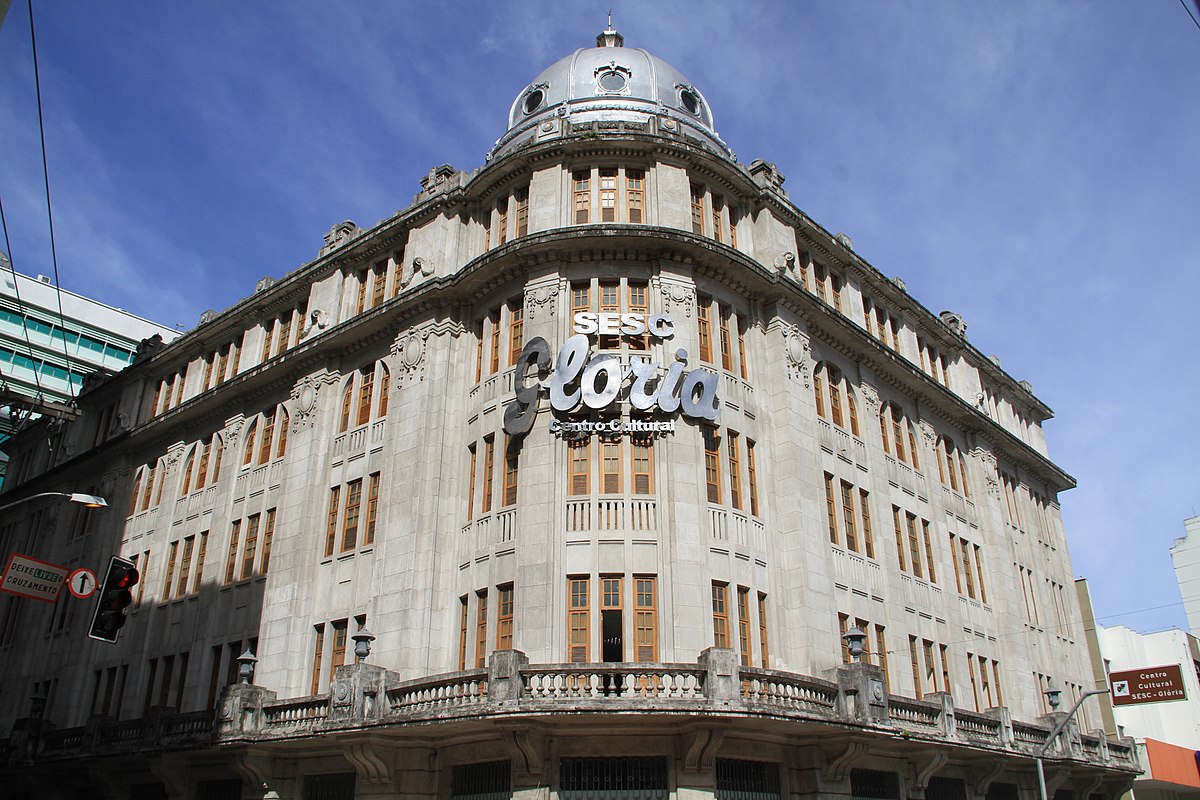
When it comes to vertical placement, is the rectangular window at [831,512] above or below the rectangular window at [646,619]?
above

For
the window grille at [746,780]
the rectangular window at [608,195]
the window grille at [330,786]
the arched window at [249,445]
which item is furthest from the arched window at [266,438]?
the window grille at [746,780]

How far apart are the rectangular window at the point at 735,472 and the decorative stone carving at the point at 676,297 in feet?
15.0

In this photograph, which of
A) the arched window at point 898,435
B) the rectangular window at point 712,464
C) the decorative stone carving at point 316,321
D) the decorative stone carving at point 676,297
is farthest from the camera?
the arched window at point 898,435

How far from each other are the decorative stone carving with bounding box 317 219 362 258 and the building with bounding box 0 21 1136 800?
19cm

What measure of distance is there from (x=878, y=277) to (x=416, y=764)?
1165 inches

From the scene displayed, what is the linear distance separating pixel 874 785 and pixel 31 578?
2697 cm

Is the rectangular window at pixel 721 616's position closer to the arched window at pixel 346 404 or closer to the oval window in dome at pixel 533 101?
the arched window at pixel 346 404

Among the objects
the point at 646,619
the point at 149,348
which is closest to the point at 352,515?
the point at 646,619

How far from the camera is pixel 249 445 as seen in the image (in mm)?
42188

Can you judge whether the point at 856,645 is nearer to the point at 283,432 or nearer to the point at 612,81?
the point at 283,432

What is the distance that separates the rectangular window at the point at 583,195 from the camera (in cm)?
3372

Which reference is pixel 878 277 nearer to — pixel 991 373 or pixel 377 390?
pixel 991 373

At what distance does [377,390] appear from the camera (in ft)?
121

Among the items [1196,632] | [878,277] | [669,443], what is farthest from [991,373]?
[1196,632]
